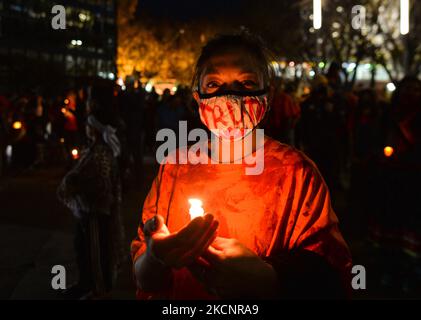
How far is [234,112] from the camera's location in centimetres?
202

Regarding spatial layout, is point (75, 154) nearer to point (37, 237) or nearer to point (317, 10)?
point (37, 237)

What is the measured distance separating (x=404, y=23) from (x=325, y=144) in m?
20.1

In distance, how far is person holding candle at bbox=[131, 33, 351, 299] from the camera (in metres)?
1.73

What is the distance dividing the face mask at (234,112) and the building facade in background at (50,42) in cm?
2727

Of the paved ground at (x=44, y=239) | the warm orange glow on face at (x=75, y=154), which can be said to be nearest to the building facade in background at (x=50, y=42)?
the paved ground at (x=44, y=239)

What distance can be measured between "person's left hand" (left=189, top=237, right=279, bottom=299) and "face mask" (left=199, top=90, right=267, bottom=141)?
1.42ft

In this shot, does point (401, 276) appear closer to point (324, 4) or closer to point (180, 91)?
point (180, 91)

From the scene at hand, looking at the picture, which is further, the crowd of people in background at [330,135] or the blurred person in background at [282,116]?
the blurred person in background at [282,116]

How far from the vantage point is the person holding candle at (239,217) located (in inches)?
68.1

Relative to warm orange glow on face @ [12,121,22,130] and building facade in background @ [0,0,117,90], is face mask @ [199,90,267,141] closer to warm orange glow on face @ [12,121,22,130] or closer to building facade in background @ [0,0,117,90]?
warm orange glow on face @ [12,121,22,130]

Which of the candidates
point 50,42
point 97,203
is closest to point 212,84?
point 97,203

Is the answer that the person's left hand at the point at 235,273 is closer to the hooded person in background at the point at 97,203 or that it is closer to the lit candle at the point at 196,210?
the lit candle at the point at 196,210

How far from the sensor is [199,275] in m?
1.79

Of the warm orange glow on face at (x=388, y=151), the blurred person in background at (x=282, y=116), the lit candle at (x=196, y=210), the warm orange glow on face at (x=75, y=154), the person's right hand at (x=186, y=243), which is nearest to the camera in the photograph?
the person's right hand at (x=186, y=243)
